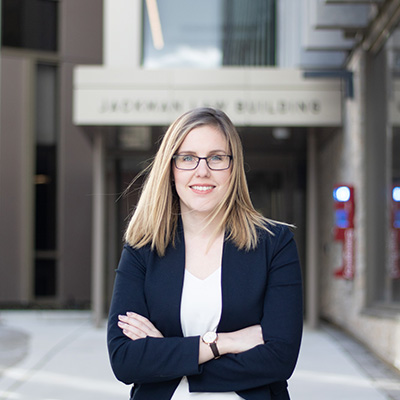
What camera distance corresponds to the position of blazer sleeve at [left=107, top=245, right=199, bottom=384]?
193 cm

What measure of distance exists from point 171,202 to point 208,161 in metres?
0.22

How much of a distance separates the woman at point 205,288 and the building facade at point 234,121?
3.91 meters

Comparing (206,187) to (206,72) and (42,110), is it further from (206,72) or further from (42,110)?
(42,110)

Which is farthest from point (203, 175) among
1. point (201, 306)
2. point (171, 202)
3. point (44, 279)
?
point (44, 279)

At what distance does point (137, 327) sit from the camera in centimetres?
201

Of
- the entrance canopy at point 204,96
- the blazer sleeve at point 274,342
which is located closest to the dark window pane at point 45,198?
the entrance canopy at point 204,96

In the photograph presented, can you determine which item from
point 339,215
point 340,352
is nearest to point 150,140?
point 339,215

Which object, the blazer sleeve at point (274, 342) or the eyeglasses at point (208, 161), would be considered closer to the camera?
the blazer sleeve at point (274, 342)

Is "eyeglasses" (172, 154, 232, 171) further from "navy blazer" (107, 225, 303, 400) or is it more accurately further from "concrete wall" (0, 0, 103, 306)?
"concrete wall" (0, 0, 103, 306)

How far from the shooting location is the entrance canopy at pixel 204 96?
816 cm

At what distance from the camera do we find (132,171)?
10.4 meters

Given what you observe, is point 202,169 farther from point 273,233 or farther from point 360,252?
point 360,252

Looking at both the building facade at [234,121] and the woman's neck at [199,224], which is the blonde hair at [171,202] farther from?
the building facade at [234,121]

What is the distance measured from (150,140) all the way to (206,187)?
307 inches
